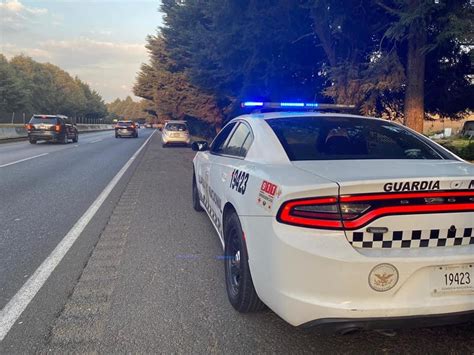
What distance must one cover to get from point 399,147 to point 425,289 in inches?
61.3

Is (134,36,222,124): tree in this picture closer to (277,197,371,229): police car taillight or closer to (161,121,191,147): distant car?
(161,121,191,147): distant car

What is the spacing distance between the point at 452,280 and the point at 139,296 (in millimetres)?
2400

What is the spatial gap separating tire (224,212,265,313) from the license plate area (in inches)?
47.9

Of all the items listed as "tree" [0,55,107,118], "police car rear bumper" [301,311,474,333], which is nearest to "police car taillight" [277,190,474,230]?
"police car rear bumper" [301,311,474,333]

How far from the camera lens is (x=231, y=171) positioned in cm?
372

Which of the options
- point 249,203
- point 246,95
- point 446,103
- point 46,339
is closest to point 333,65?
point 446,103

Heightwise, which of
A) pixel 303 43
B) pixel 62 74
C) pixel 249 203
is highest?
pixel 62 74

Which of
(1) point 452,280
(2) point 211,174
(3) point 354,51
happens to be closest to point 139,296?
(2) point 211,174

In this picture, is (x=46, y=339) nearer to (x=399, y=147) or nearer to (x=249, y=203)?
(x=249, y=203)

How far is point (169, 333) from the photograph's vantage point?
2.89 metres

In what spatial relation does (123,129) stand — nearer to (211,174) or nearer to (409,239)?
(211,174)

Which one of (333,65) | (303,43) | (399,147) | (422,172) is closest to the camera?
(422,172)

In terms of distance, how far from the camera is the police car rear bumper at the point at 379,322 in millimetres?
2287

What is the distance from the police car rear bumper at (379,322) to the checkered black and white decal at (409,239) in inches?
15.8
